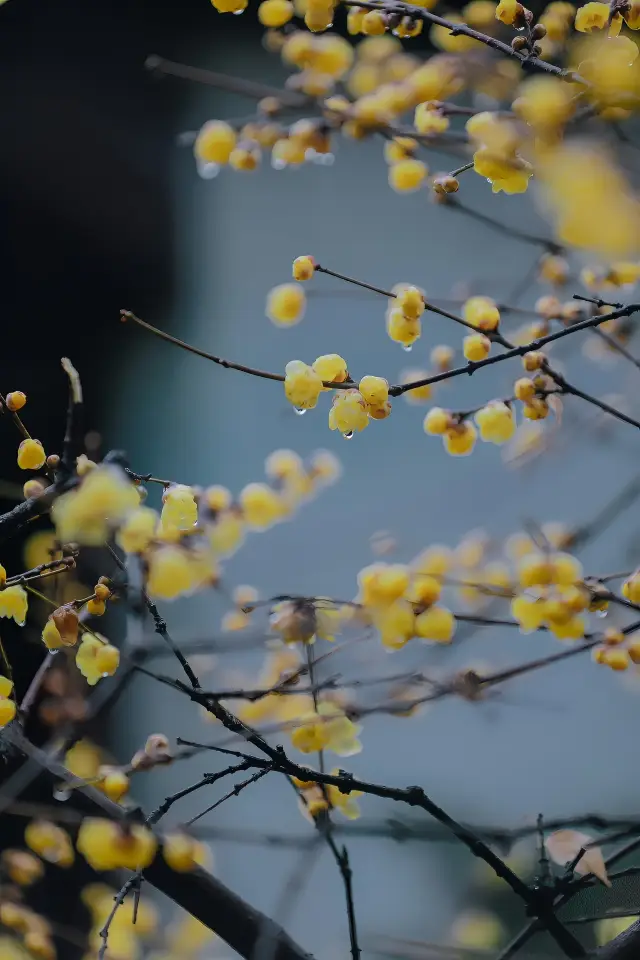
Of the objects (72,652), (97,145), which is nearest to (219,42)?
(97,145)

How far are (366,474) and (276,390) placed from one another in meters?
0.19

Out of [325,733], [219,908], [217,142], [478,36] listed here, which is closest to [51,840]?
[219,908]

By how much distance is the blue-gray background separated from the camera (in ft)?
3.25

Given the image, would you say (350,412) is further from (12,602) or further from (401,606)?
Result: (12,602)

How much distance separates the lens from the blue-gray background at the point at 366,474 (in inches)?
38.9

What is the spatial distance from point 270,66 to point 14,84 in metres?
0.41

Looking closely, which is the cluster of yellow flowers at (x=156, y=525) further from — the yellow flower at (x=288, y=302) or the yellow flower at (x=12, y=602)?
the yellow flower at (x=288, y=302)

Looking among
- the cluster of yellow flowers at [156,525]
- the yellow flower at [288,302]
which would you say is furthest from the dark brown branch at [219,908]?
the yellow flower at [288,302]

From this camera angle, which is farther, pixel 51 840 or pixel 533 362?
pixel 51 840

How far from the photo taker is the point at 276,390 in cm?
116

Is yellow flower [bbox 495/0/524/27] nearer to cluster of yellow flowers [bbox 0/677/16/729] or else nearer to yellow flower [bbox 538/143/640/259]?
yellow flower [bbox 538/143/640/259]

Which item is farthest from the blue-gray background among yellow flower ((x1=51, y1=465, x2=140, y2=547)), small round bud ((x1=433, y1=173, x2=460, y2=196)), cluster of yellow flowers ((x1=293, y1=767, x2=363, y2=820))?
yellow flower ((x1=51, y1=465, x2=140, y2=547))

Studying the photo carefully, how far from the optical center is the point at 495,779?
1.03 m

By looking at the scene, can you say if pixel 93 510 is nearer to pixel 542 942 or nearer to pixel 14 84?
→ pixel 542 942
